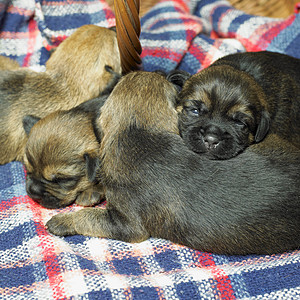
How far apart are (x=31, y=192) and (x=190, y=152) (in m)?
1.34

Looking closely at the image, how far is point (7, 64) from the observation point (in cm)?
443

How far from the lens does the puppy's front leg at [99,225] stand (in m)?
2.83

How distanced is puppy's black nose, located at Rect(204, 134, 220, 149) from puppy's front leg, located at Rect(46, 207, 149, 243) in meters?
0.73

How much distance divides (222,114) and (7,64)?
2737mm

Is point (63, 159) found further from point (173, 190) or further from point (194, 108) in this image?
point (194, 108)

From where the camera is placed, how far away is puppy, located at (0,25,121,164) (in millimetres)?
3729

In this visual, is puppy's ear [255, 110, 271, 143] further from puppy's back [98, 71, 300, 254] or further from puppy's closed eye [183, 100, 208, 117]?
puppy's closed eye [183, 100, 208, 117]

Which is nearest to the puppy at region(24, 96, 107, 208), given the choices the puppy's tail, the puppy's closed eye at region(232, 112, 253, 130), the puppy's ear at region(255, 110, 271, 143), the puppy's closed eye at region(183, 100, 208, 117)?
the puppy's tail

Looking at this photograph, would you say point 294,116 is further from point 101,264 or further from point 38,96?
point 38,96

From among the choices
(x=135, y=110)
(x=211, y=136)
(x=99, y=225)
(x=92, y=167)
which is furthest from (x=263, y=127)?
(x=99, y=225)

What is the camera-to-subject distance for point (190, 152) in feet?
9.10

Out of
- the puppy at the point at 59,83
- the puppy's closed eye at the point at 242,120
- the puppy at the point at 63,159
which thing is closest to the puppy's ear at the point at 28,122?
the puppy at the point at 63,159

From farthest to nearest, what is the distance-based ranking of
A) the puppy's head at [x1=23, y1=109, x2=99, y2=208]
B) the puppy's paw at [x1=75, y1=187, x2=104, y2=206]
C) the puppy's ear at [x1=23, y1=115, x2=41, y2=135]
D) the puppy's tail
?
the puppy's tail → the puppy's ear at [x1=23, y1=115, x2=41, y2=135] → the puppy's paw at [x1=75, y1=187, x2=104, y2=206] → the puppy's head at [x1=23, y1=109, x2=99, y2=208]

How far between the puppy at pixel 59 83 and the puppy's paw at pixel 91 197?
35.1 inches
